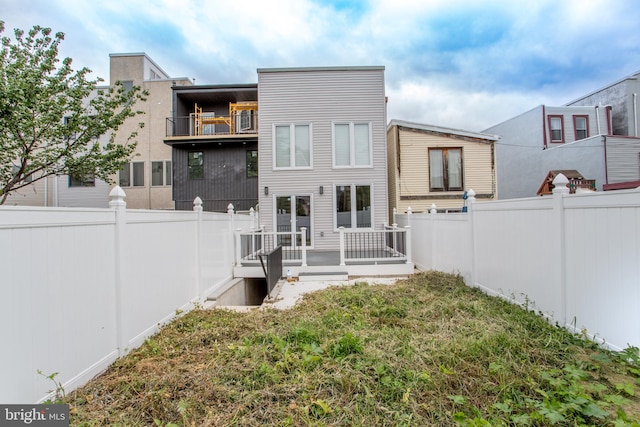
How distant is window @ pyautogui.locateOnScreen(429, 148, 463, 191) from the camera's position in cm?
1254

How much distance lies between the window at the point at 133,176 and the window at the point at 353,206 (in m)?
12.7

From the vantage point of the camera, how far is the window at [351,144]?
11969mm

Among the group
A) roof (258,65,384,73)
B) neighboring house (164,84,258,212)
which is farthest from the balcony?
roof (258,65,384,73)

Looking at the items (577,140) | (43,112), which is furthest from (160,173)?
(577,140)

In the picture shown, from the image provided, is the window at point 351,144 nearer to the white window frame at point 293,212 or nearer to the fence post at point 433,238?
the white window frame at point 293,212

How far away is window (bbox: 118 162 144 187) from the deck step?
14422 millimetres

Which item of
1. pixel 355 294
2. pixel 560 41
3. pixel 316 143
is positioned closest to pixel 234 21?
pixel 316 143

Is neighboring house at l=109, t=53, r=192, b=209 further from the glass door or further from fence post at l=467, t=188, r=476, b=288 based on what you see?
fence post at l=467, t=188, r=476, b=288

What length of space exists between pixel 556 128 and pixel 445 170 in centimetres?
1098

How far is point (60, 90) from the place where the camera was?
26.7 ft

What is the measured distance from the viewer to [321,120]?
12016 millimetres

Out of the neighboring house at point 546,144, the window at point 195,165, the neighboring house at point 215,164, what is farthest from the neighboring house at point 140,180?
the neighboring house at point 546,144

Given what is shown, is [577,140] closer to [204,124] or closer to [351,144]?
[351,144]

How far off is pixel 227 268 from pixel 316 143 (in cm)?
649
